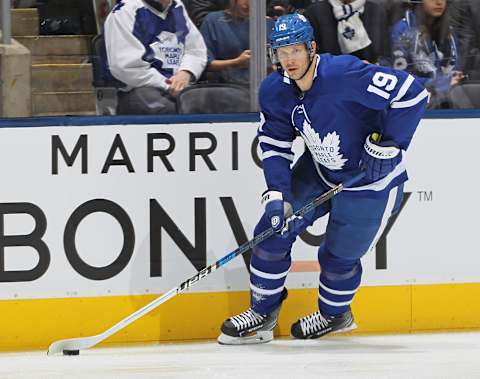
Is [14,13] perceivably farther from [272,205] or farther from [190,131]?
[272,205]

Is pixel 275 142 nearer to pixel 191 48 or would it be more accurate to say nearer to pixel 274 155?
pixel 274 155

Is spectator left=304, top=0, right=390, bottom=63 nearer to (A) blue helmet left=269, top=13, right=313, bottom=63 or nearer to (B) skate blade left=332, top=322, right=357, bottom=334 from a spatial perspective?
(A) blue helmet left=269, top=13, right=313, bottom=63

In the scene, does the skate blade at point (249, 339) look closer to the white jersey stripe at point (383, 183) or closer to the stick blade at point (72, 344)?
the stick blade at point (72, 344)

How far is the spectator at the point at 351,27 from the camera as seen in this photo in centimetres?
454

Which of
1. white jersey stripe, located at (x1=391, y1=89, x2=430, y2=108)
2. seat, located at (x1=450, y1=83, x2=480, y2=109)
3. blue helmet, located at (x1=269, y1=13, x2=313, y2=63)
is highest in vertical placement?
blue helmet, located at (x1=269, y1=13, x2=313, y2=63)

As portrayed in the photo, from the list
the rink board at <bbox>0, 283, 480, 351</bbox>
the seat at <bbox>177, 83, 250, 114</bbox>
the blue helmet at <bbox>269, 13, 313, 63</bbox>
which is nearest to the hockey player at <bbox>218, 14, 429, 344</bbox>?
the blue helmet at <bbox>269, 13, 313, 63</bbox>

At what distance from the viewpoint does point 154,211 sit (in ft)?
14.6

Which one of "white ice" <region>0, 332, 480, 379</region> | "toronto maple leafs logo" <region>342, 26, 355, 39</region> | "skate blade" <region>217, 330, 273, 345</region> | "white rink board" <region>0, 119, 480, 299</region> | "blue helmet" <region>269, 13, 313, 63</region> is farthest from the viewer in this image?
"toronto maple leafs logo" <region>342, 26, 355, 39</region>

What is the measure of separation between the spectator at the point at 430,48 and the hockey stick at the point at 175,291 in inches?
23.7

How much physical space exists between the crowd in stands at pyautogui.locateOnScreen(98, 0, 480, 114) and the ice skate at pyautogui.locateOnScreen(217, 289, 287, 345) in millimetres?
774

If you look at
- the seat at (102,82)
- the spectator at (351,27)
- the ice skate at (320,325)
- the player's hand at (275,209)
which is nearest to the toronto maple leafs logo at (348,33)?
the spectator at (351,27)

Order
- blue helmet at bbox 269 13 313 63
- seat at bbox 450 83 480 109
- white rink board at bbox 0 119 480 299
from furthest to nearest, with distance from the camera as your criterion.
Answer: seat at bbox 450 83 480 109
white rink board at bbox 0 119 480 299
blue helmet at bbox 269 13 313 63

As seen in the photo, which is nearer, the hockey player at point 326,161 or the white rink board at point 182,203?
the hockey player at point 326,161

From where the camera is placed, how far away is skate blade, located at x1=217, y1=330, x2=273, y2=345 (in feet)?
14.6
